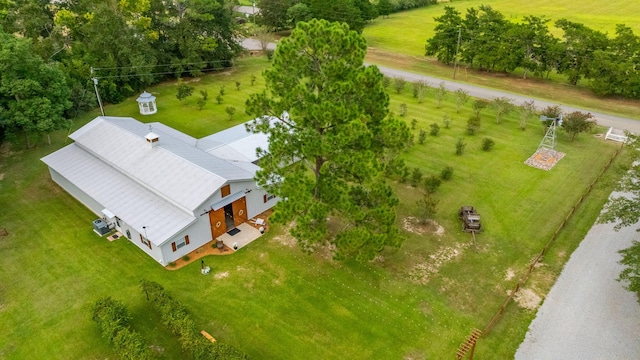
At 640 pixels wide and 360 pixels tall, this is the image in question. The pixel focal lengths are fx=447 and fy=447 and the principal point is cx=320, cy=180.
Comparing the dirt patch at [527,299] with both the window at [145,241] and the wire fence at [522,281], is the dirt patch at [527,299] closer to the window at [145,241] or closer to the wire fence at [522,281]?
the wire fence at [522,281]

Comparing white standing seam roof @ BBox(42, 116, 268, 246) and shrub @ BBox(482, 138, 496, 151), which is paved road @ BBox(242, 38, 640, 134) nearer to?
shrub @ BBox(482, 138, 496, 151)

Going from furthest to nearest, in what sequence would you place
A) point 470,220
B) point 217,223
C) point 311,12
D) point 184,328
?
point 311,12 → point 470,220 → point 217,223 → point 184,328

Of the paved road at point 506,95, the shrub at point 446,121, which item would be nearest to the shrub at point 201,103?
the paved road at point 506,95

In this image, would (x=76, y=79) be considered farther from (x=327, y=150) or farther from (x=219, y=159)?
(x=327, y=150)

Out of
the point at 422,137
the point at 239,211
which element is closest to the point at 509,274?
the point at 239,211

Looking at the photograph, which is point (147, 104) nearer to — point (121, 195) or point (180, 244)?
point (121, 195)

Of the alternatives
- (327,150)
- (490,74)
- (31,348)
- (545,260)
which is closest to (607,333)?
(545,260)
